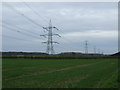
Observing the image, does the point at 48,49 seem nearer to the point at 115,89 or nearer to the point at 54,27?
the point at 54,27

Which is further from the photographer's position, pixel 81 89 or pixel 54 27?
pixel 54 27

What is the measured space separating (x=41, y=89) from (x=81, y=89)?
214cm

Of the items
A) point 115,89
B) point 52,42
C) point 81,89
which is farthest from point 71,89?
point 52,42

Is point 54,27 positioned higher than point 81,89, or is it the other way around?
point 54,27

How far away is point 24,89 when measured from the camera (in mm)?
15023

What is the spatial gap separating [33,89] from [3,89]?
4.85ft

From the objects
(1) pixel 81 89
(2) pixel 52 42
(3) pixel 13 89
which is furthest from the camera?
(2) pixel 52 42

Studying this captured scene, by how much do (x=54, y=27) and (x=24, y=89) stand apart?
53.3 m

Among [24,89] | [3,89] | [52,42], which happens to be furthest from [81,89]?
[52,42]

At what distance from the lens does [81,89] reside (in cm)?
1588

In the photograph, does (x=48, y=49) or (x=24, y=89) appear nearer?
(x=24, y=89)

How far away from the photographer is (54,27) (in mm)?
67938

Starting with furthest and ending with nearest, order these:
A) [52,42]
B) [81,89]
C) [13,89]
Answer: [52,42], [81,89], [13,89]

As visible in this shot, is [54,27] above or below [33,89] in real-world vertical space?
above
